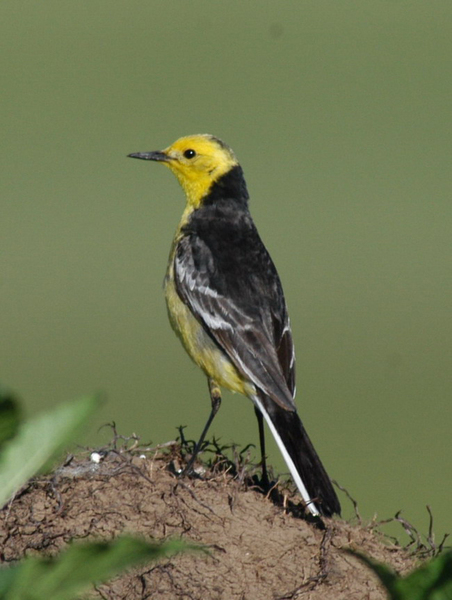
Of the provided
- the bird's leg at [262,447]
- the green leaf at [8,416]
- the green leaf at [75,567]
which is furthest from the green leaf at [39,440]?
the bird's leg at [262,447]

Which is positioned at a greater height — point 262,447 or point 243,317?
point 243,317

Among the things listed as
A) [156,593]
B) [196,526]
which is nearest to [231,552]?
[196,526]

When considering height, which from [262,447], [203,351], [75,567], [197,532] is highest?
[75,567]

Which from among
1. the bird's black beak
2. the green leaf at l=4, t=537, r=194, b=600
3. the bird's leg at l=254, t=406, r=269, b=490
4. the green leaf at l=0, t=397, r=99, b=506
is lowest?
the bird's leg at l=254, t=406, r=269, b=490

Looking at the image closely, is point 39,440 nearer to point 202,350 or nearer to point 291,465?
point 291,465

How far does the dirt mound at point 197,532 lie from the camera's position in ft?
10.2

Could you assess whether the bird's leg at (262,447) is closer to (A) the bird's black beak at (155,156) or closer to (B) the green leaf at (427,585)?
(A) the bird's black beak at (155,156)

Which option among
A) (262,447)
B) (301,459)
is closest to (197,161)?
(262,447)

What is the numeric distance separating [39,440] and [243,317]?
4098 mm

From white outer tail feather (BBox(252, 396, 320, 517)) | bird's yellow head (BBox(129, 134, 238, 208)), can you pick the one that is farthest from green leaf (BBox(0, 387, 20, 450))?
bird's yellow head (BBox(129, 134, 238, 208))

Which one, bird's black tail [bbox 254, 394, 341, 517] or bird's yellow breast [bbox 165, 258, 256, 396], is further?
bird's yellow breast [bbox 165, 258, 256, 396]

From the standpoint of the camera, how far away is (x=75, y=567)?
768 millimetres

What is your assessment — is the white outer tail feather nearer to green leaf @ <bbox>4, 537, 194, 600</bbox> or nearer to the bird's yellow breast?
the bird's yellow breast

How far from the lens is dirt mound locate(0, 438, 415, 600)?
310 centimetres
